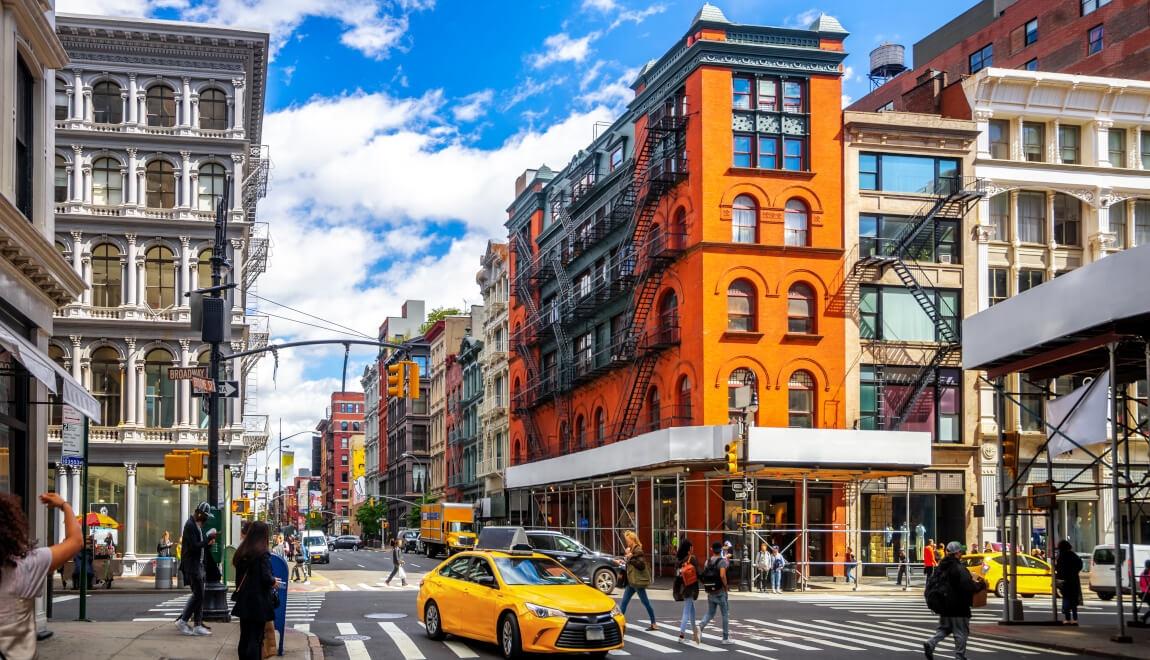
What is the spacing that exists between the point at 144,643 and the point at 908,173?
128 ft

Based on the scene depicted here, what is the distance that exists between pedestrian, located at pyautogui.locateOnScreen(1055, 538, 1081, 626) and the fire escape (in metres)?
21.2

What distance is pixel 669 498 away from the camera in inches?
1933

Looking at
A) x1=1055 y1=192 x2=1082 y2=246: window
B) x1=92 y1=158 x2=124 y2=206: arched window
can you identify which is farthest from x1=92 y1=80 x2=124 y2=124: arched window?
x1=1055 y1=192 x2=1082 y2=246: window

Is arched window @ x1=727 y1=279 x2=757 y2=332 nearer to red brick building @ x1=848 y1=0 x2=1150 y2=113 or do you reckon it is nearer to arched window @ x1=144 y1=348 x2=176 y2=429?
red brick building @ x1=848 y1=0 x2=1150 y2=113

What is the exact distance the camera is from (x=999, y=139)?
50.2 meters

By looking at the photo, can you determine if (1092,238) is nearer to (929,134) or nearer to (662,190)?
(929,134)

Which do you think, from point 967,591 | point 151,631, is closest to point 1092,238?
point 967,591

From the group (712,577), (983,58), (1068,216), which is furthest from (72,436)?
(983,58)

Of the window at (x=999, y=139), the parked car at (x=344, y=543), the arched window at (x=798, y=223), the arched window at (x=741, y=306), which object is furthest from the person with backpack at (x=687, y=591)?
the parked car at (x=344, y=543)

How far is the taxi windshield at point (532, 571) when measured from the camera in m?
18.4

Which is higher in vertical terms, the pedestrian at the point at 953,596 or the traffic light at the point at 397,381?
the traffic light at the point at 397,381

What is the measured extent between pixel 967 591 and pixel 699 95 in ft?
106

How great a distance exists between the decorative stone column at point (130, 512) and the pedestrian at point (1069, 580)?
35510 millimetres

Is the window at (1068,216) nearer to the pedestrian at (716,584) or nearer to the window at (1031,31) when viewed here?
the window at (1031,31)
